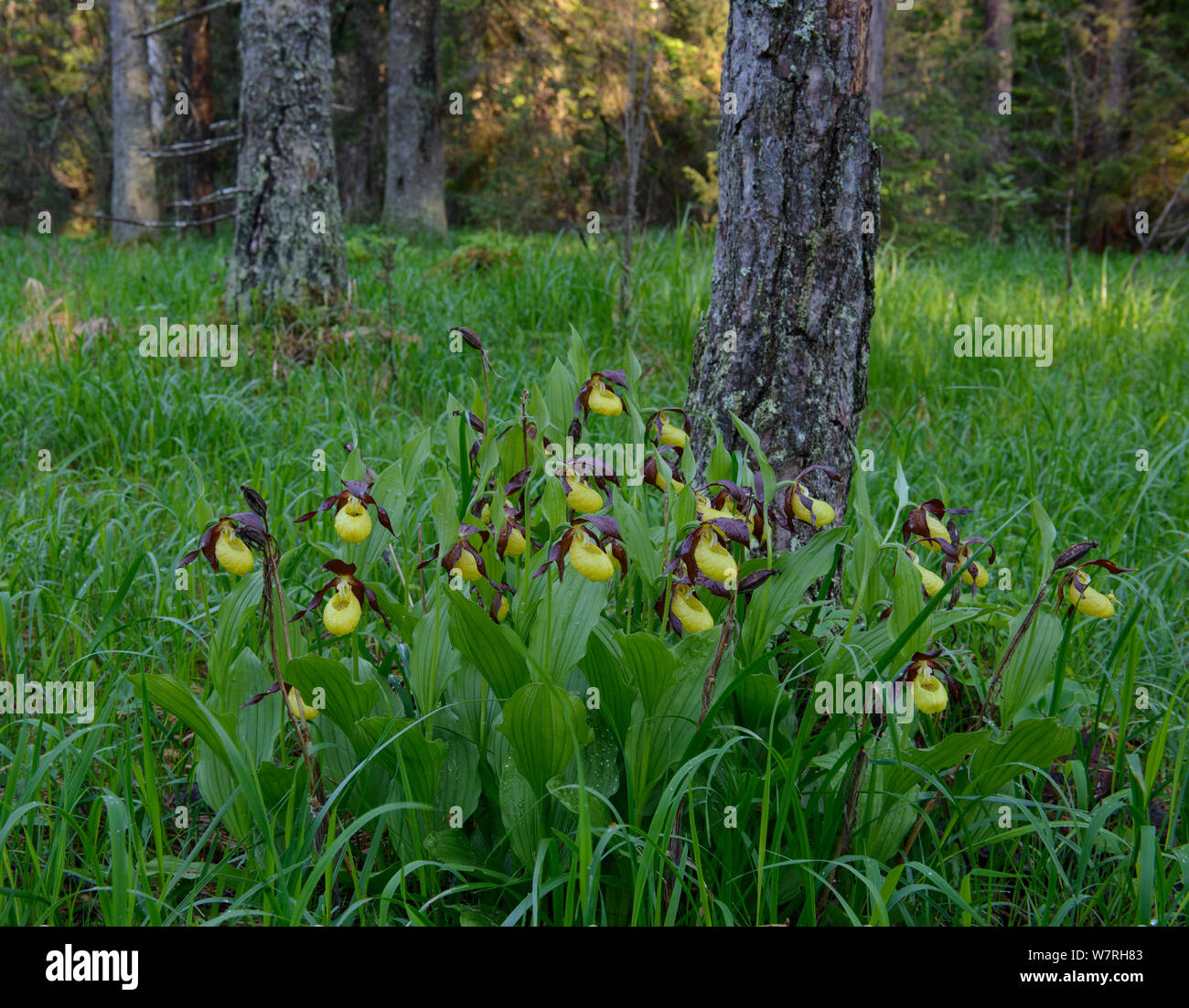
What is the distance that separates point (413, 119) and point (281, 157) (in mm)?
6983

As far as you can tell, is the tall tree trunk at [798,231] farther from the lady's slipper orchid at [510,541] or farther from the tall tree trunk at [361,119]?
the tall tree trunk at [361,119]

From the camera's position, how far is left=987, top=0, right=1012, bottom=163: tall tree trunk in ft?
38.3

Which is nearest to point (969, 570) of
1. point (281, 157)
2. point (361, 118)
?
point (281, 157)

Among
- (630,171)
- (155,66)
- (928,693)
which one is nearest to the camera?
(928,693)

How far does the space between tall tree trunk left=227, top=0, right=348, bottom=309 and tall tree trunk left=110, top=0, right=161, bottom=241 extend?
6670mm

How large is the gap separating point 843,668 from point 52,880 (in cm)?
143

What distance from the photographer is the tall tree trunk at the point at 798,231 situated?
2.08 metres

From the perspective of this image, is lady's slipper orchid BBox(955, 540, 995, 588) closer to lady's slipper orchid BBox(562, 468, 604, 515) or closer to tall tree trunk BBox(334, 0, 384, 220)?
lady's slipper orchid BBox(562, 468, 604, 515)

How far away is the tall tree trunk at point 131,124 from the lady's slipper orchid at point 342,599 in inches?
415

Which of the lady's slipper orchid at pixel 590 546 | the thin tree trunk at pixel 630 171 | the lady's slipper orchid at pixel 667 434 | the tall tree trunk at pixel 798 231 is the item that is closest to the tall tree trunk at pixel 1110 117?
the thin tree trunk at pixel 630 171

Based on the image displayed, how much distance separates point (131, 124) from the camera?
10414 millimetres

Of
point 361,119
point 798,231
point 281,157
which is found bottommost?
point 798,231

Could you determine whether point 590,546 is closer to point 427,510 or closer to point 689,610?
point 689,610
